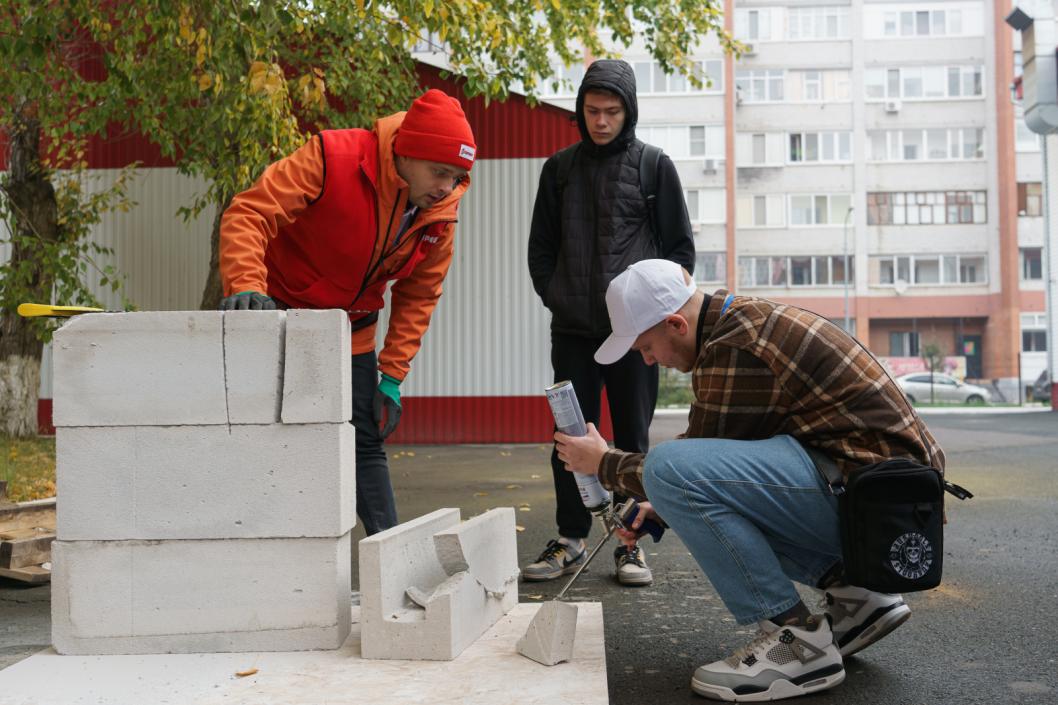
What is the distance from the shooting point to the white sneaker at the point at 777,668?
2.88 meters

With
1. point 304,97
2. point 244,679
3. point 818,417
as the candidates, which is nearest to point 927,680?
point 818,417

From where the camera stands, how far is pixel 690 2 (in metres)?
12.7

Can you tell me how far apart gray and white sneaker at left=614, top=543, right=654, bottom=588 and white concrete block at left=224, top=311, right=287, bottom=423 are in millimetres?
1947

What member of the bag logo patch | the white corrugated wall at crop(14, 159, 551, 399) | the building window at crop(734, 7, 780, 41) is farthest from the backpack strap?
the building window at crop(734, 7, 780, 41)

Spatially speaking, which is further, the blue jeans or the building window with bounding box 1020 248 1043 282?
the building window with bounding box 1020 248 1043 282

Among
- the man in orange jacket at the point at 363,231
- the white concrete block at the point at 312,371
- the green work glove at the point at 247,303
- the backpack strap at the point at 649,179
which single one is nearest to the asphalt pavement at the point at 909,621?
the man in orange jacket at the point at 363,231

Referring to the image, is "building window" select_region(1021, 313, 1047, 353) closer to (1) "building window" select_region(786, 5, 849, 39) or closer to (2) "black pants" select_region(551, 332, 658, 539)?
(1) "building window" select_region(786, 5, 849, 39)

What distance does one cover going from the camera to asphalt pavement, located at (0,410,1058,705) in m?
3.02

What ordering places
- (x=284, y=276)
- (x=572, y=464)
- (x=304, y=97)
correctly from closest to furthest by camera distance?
(x=572, y=464)
(x=284, y=276)
(x=304, y=97)

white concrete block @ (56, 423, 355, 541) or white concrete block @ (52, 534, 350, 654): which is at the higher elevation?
white concrete block @ (56, 423, 355, 541)

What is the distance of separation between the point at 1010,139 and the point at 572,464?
4041 cm

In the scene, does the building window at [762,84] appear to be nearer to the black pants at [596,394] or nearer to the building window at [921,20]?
the building window at [921,20]

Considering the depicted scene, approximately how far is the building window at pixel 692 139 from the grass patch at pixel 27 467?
3033 centimetres

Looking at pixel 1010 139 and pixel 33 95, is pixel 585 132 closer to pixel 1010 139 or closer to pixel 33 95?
pixel 33 95
